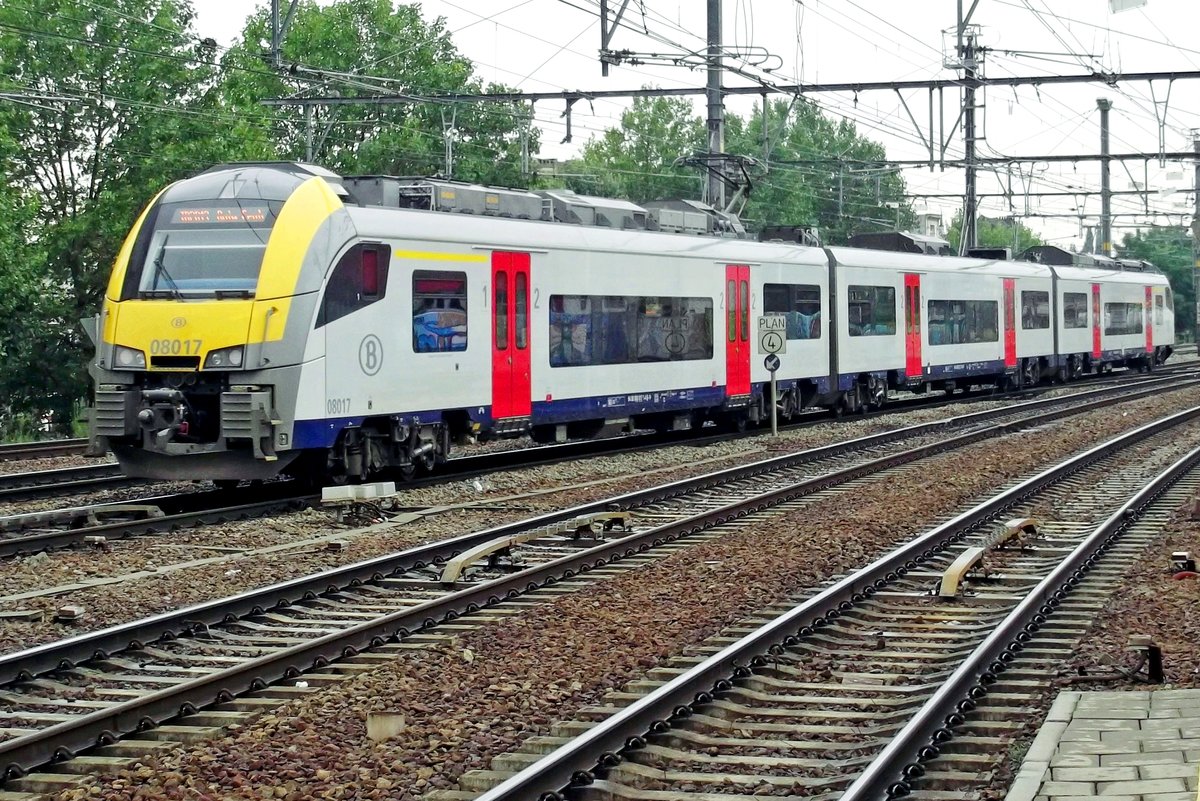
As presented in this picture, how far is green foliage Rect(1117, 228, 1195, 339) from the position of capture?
8206 cm

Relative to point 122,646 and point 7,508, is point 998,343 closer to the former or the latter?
point 7,508

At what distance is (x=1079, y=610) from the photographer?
9.92 metres

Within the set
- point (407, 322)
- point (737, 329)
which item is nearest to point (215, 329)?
point (407, 322)

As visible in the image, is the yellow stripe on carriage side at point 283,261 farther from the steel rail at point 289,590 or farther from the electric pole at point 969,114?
the electric pole at point 969,114

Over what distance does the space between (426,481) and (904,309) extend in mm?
14836

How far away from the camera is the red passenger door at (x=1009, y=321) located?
34.8m

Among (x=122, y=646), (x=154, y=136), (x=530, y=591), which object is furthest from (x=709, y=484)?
(x=154, y=136)

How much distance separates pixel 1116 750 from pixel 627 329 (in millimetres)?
14469

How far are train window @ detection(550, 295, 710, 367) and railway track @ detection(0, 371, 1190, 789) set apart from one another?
418cm

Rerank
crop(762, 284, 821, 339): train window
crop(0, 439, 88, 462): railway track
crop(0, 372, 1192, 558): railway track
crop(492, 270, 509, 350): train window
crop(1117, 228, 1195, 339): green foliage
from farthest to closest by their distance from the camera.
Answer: crop(1117, 228, 1195, 339): green foliage, crop(762, 284, 821, 339): train window, crop(0, 439, 88, 462): railway track, crop(492, 270, 509, 350): train window, crop(0, 372, 1192, 558): railway track

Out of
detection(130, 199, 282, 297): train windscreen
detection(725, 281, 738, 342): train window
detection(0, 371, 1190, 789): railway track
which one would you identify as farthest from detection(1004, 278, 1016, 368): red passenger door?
detection(130, 199, 282, 297): train windscreen

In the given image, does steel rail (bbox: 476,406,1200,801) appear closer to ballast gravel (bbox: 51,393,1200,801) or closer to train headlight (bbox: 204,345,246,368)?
ballast gravel (bbox: 51,393,1200,801)

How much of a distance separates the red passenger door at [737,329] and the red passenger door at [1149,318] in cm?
2670

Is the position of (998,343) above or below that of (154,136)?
below
